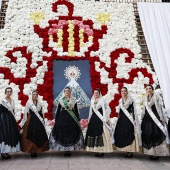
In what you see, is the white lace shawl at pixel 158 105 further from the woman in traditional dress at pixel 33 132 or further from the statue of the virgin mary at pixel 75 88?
the statue of the virgin mary at pixel 75 88

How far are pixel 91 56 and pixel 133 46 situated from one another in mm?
1137

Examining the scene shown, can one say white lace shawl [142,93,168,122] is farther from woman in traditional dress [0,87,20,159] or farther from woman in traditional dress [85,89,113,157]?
woman in traditional dress [0,87,20,159]

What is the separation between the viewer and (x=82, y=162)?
395 cm

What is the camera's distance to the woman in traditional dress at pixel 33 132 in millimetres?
A: 4422

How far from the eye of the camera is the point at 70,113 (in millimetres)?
4625

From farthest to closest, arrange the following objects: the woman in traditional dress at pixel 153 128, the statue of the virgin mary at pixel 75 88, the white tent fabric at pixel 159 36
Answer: the white tent fabric at pixel 159 36
the statue of the virgin mary at pixel 75 88
the woman in traditional dress at pixel 153 128

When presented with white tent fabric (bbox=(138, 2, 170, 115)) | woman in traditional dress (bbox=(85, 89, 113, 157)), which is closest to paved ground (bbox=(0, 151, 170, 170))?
woman in traditional dress (bbox=(85, 89, 113, 157))

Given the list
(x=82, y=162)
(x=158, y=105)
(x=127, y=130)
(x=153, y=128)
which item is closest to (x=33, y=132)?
(x=82, y=162)

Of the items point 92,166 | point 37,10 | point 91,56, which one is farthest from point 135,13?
point 92,166

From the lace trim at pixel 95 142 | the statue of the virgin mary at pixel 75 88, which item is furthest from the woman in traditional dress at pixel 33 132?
the statue of the virgin mary at pixel 75 88

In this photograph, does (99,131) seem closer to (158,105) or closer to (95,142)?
(95,142)

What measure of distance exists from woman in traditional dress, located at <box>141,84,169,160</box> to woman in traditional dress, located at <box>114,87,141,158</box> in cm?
12

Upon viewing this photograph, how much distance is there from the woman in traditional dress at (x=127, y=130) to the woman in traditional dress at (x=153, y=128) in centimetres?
12

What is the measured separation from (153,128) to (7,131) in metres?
2.25
